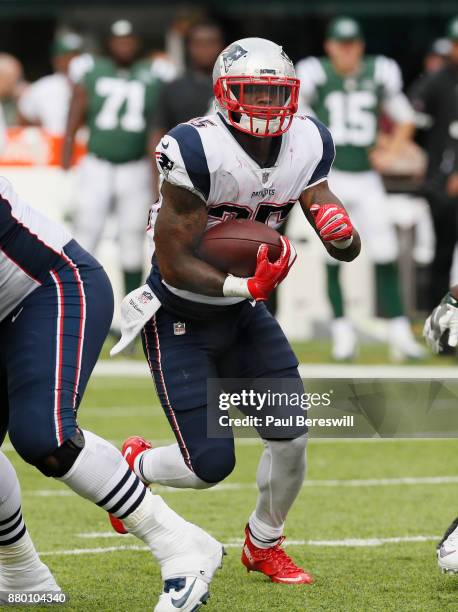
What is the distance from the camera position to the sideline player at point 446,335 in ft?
13.1

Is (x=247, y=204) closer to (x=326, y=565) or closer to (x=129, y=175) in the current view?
(x=326, y=565)

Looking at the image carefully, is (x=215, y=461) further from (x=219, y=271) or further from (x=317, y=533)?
(x=317, y=533)

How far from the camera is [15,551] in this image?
12.8 ft

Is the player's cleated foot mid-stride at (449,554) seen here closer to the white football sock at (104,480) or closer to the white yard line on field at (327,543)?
the white yard line on field at (327,543)

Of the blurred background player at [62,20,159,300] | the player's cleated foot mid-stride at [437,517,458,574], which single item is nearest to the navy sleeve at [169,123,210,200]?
the player's cleated foot mid-stride at [437,517,458,574]

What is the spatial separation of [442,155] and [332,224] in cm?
622

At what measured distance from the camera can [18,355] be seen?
11.9 feet

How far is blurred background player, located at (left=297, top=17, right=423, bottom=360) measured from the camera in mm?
9188

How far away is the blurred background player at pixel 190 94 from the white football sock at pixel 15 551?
18.5 feet

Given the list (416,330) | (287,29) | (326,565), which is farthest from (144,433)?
(287,29)

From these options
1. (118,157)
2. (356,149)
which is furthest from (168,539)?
(118,157)

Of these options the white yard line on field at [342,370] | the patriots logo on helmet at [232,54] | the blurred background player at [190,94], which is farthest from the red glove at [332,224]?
the blurred background player at [190,94]

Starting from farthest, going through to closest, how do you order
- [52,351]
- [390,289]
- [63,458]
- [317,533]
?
1. [390,289]
2. [317,533]
3. [52,351]
4. [63,458]

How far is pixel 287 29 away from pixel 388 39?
144cm
